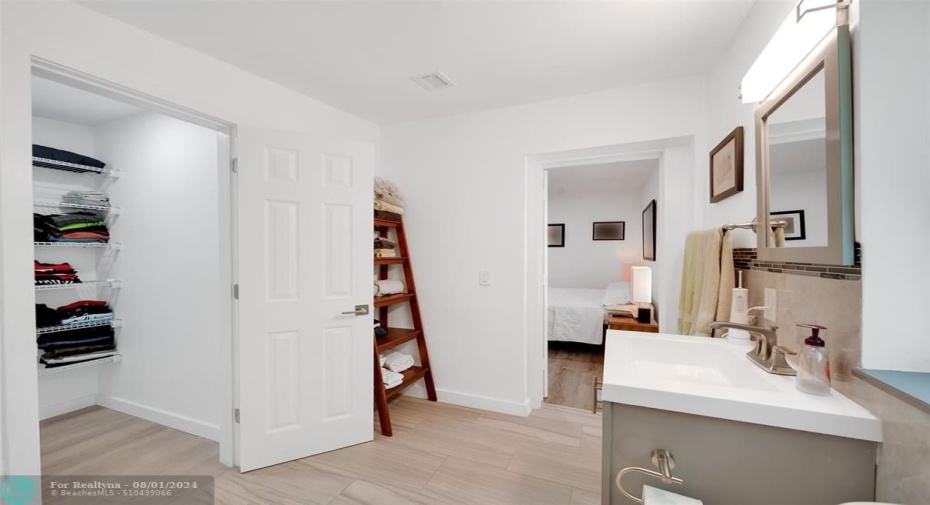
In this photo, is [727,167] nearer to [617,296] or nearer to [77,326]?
[617,296]

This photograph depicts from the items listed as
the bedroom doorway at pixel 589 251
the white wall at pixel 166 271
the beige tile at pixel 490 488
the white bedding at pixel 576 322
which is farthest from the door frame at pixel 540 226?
the white wall at pixel 166 271

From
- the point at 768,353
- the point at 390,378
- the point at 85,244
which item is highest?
the point at 85,244

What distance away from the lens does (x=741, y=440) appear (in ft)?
2.73

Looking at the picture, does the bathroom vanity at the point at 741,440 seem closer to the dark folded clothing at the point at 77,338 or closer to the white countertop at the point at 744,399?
the white countertop at the point at 744,399

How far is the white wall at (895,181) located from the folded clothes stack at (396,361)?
2414 millimetres

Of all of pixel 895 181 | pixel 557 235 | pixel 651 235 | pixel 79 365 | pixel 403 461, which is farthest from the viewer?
pixel 557 235

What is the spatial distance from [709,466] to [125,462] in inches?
113

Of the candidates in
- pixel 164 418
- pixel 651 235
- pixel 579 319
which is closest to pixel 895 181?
pixel 651 235

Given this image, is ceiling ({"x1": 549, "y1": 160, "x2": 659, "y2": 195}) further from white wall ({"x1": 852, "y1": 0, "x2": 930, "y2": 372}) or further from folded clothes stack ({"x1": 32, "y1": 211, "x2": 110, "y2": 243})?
folded clothes stack ({"x1": 32, "y1": 211, "x2": 110, "y2": 243})

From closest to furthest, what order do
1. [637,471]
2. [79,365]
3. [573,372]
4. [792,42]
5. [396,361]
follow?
1. [637,471]
2. [792,42]
3. [79,365]
4. [396,361]
5. [573,372]

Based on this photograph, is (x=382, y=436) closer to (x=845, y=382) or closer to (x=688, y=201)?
(x=845, y=382)

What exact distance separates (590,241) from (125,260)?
561 centimetres

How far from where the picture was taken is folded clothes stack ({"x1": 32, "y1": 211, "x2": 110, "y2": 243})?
2424 millimetres

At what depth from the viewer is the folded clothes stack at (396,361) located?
2633 mm
